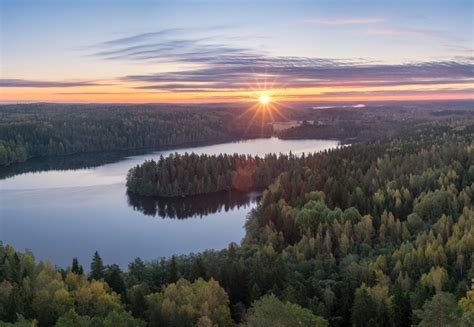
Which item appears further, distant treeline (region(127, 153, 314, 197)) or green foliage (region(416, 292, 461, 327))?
distant treeline (region(127, 153, 314, 197))

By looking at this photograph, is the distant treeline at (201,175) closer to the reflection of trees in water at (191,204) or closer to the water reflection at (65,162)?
the reflection of trees in water at (191,204)

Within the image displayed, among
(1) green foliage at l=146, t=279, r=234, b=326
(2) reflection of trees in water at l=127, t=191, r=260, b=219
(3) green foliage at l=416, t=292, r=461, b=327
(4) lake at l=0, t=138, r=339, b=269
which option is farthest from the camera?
(2) reflection of trees in water at l=127, t=191, r=260, b=219

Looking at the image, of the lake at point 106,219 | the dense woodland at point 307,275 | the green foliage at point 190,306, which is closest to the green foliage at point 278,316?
the dense woodland at point 307,275

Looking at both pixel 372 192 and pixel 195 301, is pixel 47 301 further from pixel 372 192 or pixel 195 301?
pixel 372 192

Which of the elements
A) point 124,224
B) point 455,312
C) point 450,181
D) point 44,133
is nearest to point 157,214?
point 124,224

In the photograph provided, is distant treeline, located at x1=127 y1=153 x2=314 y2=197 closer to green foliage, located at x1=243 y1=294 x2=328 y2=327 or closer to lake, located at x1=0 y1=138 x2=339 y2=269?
lake, located at x1=0 y1=138 x2=339 y2=269

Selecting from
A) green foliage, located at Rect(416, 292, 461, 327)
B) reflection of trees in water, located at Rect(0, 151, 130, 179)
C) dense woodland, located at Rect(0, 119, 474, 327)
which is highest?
green foliage, located at Rect(416, 292, 461, 327)

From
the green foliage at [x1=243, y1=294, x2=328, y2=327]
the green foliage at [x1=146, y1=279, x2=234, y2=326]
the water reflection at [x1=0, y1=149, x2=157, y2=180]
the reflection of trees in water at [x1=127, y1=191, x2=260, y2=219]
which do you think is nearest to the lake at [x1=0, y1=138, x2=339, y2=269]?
the reflection of trees in water at [x1=127, y1=191, x2=260, y2=219]

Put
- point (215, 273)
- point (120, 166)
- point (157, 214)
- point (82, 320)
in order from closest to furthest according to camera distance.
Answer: point (82, 320), point (215, 273), point (157, 214), point (120, 166)
